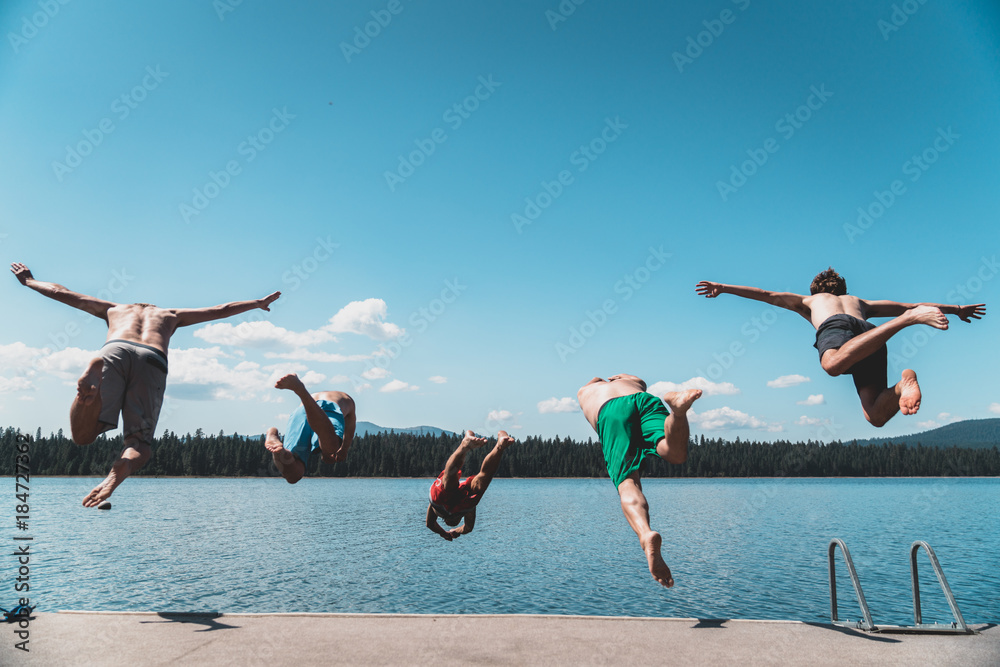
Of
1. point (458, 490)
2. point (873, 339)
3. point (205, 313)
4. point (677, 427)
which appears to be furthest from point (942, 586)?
point (205, 313)

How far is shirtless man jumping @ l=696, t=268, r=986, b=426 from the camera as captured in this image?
510cm

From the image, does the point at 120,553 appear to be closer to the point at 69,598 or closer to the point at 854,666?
the point at 69,598

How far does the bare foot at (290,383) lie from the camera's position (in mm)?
6121

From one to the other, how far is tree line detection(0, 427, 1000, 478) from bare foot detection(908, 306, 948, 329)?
79334 mm

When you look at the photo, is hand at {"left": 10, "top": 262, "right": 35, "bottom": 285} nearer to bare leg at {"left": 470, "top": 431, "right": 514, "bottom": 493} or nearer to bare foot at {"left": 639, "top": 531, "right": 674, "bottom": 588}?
bare leg at {"left": 470, "top": 431, "right": 514, "bottom": 493}

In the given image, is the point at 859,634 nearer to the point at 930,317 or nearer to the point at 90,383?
the point at 930,317

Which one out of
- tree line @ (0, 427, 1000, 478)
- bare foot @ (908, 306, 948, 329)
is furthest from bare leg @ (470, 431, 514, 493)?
tree line @ (0, 427, 1000, 478)

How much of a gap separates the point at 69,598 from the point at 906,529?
48.2 metres

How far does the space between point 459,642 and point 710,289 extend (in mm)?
5057

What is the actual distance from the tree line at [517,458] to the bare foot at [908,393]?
7908 centimetres

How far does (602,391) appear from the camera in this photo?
6.50 m

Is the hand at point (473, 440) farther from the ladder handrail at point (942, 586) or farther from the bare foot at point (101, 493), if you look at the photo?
the ladder handrail at point (942, 586)

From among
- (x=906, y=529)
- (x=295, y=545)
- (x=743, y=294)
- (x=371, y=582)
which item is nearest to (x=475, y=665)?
(x=743, y=294)

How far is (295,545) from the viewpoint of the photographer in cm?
3416
